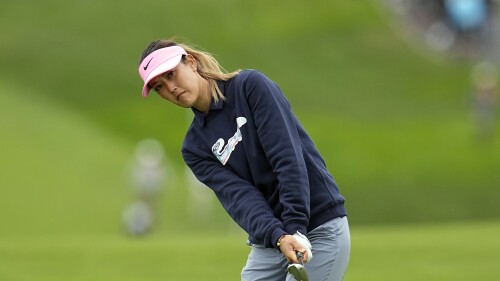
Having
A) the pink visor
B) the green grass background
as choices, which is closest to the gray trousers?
the pink visor

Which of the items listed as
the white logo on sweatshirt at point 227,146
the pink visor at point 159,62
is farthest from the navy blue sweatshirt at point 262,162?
the pink visor at point 159,62

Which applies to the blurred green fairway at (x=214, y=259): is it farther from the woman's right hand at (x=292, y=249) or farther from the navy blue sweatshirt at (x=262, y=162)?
the woman's right hand at (x=292, y=249)

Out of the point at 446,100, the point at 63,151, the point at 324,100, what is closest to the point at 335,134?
the point at 324,100

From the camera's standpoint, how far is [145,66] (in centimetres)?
672

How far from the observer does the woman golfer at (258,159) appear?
6500 mm

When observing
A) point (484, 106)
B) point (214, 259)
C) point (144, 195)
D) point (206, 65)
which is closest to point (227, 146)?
point (206, 65)

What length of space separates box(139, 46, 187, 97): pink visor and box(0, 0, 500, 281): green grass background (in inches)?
412

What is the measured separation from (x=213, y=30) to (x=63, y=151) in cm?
1417

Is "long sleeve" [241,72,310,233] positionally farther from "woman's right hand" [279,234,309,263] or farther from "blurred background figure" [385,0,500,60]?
"blurred background figure" [385,0,500,60]

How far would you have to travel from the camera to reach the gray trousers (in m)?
6.77

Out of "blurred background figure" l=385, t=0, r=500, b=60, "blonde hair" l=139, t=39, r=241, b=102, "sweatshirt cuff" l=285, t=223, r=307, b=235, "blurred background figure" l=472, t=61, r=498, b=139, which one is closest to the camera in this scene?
"sweatshirt cuff" l=285, t=223, r=307, b=235

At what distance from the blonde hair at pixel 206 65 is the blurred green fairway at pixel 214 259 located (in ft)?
26.3

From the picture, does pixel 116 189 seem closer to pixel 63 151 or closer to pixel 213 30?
pixel 63 151

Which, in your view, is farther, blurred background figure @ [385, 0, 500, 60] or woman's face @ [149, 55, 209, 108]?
blurred background figure @ [385, 0, 500, 60]
